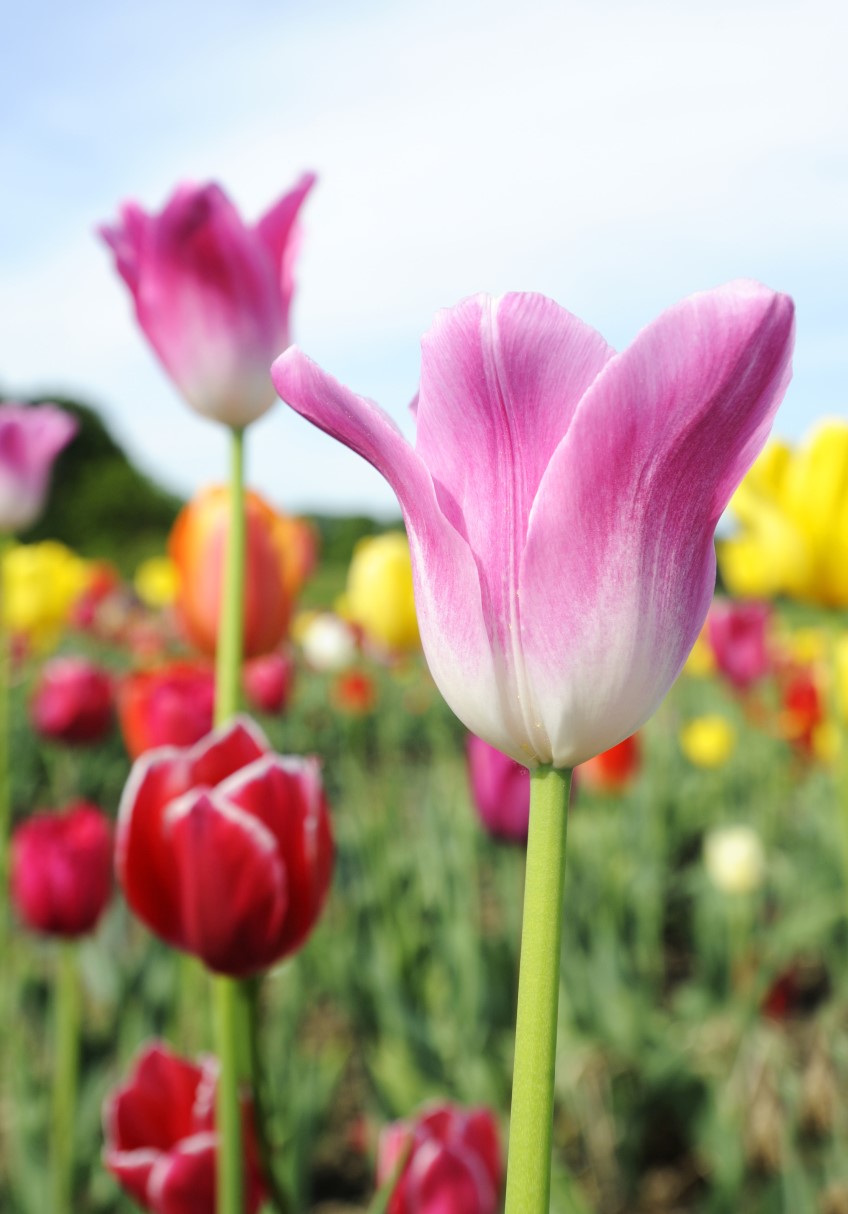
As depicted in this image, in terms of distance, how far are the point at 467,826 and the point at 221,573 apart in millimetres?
1512

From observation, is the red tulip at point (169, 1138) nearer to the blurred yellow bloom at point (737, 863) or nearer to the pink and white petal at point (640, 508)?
the pink and white petal at point (640, 508)

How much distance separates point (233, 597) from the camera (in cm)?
63

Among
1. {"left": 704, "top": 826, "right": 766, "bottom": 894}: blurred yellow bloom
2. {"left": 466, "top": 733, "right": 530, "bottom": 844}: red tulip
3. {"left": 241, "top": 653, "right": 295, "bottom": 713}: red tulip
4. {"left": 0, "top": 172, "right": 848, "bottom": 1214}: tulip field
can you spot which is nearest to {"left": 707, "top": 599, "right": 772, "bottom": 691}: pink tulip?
{"left": 0, "top": 172, "right": 848, "bottom": 1214}: tulip field

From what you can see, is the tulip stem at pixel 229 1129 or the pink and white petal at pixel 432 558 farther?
the tulip stem at pixel 229 1129

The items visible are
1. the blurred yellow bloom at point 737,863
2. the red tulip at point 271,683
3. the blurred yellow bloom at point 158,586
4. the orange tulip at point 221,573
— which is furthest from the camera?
the blurred yellow bloom at point 158,586

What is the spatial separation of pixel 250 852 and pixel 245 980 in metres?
0.07

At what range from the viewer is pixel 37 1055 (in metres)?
1.97

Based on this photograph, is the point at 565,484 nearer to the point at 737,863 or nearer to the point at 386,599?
the point at 737,863

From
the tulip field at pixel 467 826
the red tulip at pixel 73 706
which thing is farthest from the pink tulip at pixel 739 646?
the red tulip at pixel 73 706

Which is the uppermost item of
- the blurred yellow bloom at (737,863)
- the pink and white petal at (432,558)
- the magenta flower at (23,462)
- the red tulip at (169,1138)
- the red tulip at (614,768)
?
the pink and white petal at (432,558)

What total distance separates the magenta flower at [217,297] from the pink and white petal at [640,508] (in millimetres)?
386

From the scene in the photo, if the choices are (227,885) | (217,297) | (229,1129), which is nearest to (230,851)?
(227,885)

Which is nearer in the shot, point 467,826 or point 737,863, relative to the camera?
point 737,863

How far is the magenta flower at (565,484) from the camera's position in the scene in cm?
31
